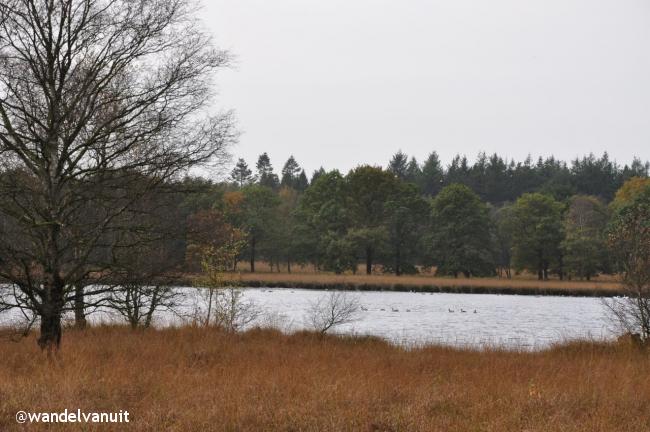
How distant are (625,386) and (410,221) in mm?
75797

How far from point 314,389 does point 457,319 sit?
1124 inches

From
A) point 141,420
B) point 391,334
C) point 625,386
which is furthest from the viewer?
point 391,334

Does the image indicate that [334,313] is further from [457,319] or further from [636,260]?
[457,319]

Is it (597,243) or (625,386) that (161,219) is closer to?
(625,386)

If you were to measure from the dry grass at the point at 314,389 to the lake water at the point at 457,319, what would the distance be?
5.55 meters

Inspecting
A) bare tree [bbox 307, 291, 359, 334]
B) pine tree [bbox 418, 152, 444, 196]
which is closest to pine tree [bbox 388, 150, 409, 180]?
pine tree [bbox 418, 152, 444, 196]

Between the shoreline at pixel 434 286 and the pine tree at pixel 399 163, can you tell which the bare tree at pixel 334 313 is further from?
the pine tree at pixel 399 163

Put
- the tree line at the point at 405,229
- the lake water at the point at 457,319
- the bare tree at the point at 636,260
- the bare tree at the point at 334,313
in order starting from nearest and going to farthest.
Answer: the bare tree at the point at 636,260
the bare tree at the point at 334,313
the lake water at the point at 457,319
the tree line at the point at 405,229

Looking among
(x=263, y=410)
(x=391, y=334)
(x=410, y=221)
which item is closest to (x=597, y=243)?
(x=410, y=221)

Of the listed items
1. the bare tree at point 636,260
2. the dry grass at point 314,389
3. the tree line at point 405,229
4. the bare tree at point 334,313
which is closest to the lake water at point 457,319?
the bare tree at point 334,313

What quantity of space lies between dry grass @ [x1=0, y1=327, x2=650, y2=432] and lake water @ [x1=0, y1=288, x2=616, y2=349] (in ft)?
18.2

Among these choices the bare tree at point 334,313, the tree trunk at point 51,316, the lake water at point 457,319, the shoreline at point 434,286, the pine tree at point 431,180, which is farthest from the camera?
the pine tree at point 431,180

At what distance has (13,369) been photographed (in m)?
12.3

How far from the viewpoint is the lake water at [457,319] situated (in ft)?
85.4
